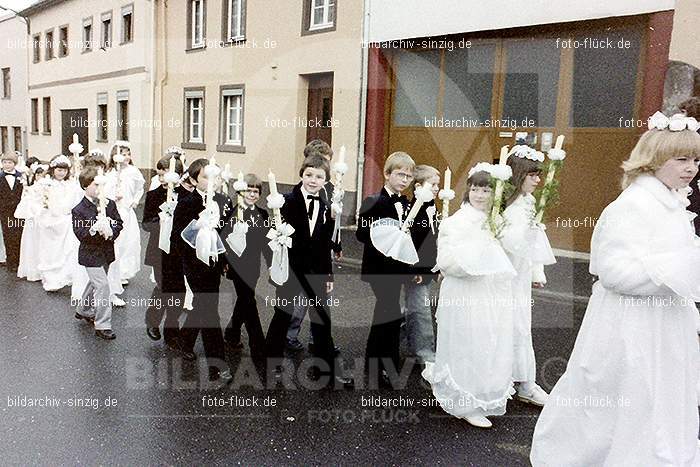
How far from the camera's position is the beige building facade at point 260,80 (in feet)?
47.6

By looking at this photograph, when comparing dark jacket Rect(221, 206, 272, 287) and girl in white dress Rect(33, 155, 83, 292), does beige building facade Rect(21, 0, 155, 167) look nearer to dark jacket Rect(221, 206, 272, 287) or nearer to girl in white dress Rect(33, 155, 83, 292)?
girl in white dress Rect(33, 155, 83, 292)

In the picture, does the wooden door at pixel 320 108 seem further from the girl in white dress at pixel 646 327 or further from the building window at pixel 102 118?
the building window at pixel 102 118

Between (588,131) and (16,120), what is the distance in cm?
3287

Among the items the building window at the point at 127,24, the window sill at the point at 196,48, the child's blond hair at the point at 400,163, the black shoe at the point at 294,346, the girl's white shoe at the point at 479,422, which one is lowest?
the black shoe at the point at 294,346

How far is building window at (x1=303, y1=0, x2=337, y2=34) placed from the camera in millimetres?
14953

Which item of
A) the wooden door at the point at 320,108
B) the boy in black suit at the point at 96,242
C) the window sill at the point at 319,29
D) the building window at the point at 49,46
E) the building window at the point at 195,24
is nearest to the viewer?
the boy in black suit at the point at 96,242

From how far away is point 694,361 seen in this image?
3.17 metres

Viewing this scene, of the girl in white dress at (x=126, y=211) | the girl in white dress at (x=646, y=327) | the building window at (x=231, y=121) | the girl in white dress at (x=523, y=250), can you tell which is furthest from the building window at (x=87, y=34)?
the girl in white dress at (x=646, y=327)

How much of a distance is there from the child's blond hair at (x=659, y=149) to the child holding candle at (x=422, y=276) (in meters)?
1.83

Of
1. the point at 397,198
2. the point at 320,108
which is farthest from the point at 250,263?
the point at 320,108

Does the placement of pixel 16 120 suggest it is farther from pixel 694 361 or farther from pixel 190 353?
pixel 694 361

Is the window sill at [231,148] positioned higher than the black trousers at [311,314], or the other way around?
the window sill at [231,148]

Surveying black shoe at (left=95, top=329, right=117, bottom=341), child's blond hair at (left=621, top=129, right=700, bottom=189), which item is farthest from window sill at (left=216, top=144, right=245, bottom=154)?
child's blond hair at (left=621, top=129, right=700, bottom=189)

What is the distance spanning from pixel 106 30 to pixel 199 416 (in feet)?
79.1
